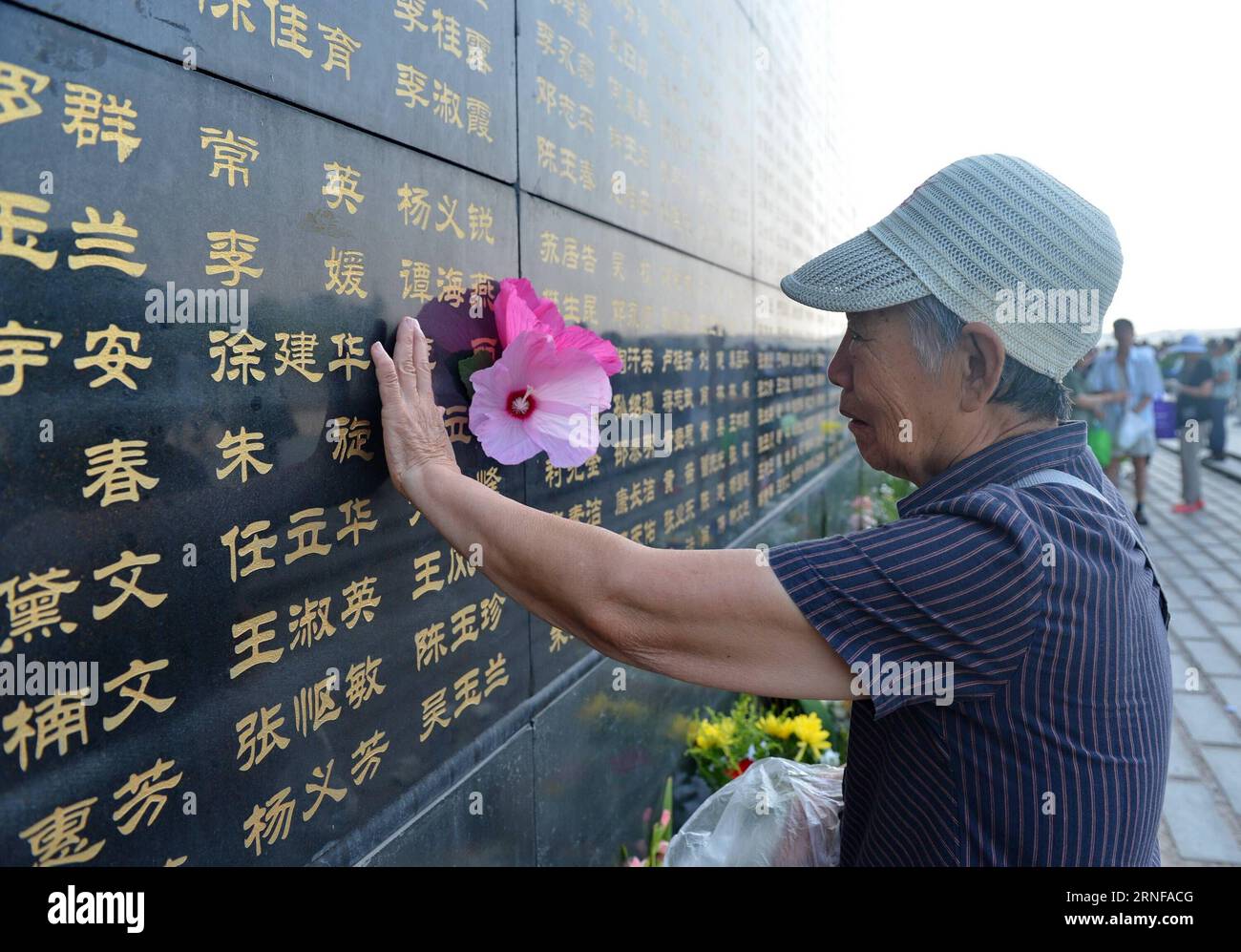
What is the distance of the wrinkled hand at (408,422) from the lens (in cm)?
147

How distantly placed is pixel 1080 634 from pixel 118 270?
1.24m

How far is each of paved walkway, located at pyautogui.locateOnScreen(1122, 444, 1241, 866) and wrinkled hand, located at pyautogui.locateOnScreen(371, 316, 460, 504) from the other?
9.85 ft

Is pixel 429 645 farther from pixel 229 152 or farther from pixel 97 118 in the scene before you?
pixel 97 118

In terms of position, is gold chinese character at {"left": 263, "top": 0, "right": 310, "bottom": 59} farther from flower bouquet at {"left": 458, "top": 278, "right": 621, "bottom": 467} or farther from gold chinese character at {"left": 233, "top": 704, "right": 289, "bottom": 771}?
gold chinese character at {"left": 233, "top": 704, "right": 289, "bottom": 771}

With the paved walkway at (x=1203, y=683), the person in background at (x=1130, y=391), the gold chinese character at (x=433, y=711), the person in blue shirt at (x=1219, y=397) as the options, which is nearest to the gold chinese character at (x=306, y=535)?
the gold chinese character at (x=433, y=711)

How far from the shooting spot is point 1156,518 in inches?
346

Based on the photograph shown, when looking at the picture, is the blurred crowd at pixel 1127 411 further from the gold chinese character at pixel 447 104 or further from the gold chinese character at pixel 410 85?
the gold chinese character at pixel 410 85

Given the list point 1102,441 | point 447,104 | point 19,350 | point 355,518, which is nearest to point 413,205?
point 447,104

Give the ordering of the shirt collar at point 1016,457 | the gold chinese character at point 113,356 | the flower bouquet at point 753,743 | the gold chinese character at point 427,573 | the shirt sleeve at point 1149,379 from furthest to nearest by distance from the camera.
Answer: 1. the shirt sleeve at point 1149,379
2. the flower bouquet at point 753,743
3. the gold chinese character at point 427,573
4. the shirt collar at point 1016,457
5. the gold chinese character at point 113,356

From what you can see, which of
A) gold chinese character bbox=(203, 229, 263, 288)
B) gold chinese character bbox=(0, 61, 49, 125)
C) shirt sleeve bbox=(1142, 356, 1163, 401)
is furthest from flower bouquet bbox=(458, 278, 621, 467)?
shirt sleeve bbox=(1142, 356, 1163, 401)

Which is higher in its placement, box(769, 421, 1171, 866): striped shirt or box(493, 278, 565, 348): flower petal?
box(493, 278, 565, 348): flower petal

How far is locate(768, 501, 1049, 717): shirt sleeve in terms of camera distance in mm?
1077

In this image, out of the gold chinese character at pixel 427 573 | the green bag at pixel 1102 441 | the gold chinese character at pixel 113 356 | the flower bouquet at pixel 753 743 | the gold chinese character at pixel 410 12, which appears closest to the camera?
the gold chinese character at pixel 113 356

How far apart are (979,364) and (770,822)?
0.90 metres
